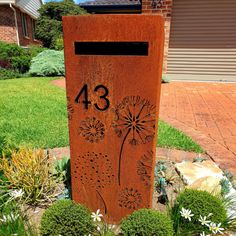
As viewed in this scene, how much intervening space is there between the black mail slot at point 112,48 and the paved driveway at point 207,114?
2151 millimetres

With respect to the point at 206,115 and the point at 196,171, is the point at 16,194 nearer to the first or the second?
the point at 196,171

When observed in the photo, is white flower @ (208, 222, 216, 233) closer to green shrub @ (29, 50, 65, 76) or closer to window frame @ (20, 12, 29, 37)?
green shrub @ (29, 50, 65, 76)

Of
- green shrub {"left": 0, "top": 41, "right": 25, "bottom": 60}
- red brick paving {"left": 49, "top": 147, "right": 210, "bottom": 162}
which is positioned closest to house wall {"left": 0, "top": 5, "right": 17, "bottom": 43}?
green shrub {"left": 0, "top": 41, "right": 25, "bottom": 60}

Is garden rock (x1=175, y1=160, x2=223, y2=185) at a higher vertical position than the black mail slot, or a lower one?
lower

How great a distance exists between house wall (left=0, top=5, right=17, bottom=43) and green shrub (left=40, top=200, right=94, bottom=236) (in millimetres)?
18458

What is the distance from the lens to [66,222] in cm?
171

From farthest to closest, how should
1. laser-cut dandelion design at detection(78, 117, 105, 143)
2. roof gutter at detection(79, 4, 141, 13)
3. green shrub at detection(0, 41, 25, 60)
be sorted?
1. roof gutter at detection(79, 4, 141, 13)
2. green shrub at detection(0, 41, 25, 60)
3. laser-cut dandelion design at detection(78, 117, 105, 143)

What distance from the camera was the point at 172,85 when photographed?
27.1 ft

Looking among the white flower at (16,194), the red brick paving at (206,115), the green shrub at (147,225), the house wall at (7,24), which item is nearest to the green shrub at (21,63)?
the red brick paving at (206,115)

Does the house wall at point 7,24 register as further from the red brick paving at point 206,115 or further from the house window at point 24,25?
the red brick paving at point 206,115

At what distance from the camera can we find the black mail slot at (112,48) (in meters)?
1.54

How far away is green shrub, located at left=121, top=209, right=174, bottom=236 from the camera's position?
5.29 feet

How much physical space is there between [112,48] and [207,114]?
13.6 ft

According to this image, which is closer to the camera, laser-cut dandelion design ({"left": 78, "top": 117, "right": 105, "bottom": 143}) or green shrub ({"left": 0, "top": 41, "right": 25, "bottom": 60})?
laser-cut dandelion design ({"left": 78, "top": 117, "right": 105, "bottom": 143})
